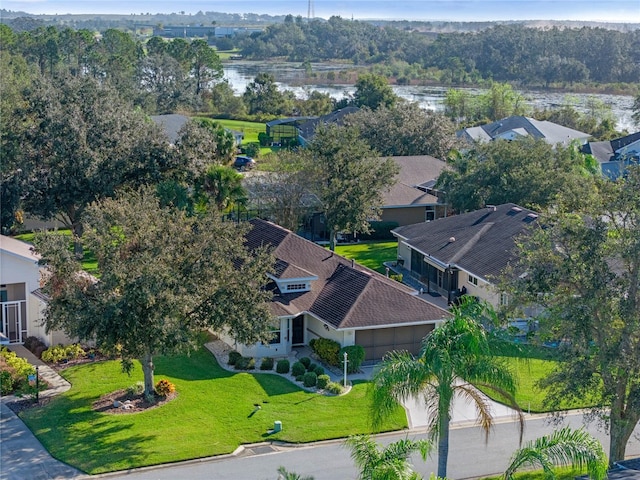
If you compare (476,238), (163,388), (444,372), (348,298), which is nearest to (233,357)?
(163,388)

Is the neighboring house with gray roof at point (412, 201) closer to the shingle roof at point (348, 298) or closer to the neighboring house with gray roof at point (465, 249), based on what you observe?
the neighboring house with gray roof at point (465, 249)

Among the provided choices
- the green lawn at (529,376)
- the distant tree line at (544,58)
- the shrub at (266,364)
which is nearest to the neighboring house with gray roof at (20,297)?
the shrub at (266,364)

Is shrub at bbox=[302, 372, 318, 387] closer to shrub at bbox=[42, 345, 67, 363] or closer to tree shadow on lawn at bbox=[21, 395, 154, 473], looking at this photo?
tree shadow on lawn at bbox=[21, 395, 154, 473]

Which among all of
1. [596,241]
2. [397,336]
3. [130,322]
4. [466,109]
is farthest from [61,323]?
[466,109]

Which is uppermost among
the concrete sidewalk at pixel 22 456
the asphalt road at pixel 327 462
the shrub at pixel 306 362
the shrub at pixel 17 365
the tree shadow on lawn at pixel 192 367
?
the shrub at pixel 17 365

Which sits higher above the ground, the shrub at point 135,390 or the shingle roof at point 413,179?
the shingle roof at point 413,179

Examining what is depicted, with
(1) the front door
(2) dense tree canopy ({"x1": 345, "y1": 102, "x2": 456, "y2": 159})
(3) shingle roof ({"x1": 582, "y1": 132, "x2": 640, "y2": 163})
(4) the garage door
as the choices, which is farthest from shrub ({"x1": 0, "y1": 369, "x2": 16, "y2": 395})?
(3) shingle roof ({"x1": 582, "y1": 132, "x2": 640, "y2": 163})

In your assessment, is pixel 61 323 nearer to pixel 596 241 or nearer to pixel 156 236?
pixel 156 236
